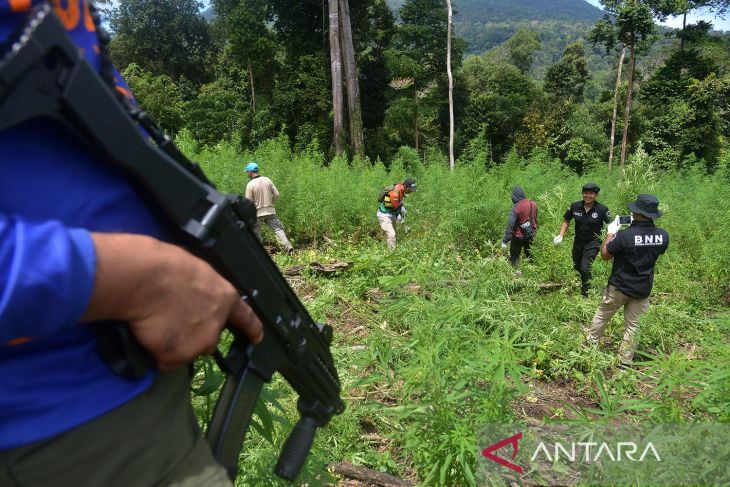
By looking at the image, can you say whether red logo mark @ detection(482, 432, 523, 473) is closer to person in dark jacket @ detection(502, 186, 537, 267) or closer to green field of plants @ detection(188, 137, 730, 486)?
green field of plants @ detection(188, 137, 730, 486)

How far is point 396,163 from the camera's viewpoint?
12125 millimetres

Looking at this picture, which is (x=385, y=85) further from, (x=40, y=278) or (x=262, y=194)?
(x=40, y=278)

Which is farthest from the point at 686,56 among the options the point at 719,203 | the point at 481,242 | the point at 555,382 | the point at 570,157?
the point at 555,382

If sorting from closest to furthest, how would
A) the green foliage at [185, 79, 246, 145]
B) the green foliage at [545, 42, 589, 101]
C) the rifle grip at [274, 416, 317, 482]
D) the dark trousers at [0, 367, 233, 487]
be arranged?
the dark trousers at [0, 367, 233, 487]
the rifle grip at [274, 416, 317, 482]
the green foliage at [185, 79, 246, 145]
the green foliage at [545, 42, 589, 101]

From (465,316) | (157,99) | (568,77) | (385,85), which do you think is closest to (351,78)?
(385,85)

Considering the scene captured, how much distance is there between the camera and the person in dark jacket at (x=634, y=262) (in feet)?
15.0

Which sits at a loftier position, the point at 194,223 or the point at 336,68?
the point at 336,68

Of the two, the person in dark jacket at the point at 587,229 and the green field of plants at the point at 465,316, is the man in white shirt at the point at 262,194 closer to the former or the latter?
the green field of plants at the point at 465,316

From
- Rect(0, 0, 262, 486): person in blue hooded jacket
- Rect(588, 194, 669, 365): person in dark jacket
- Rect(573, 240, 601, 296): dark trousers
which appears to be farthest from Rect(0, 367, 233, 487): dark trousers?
Rect(573, 240, 601, 296): dark trousers

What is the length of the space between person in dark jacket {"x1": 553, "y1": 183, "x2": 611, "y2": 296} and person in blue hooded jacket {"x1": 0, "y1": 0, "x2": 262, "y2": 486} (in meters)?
6.48

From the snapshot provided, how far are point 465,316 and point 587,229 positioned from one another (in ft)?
10.8

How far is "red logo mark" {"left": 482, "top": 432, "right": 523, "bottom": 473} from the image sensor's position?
2.19 m

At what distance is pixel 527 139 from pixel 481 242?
22638 mm

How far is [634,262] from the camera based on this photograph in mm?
4594
